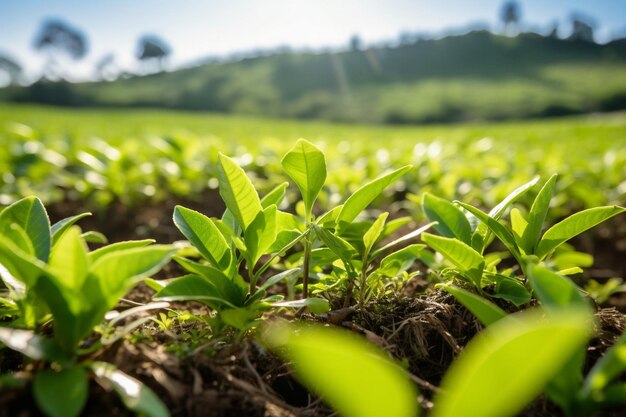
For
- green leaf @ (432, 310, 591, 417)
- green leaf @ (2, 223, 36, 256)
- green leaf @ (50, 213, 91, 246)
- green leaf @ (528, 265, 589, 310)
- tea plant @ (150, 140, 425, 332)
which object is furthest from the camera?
green leaf @ (50, 213, 91, 246)

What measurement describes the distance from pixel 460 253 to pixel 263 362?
54 centimetres

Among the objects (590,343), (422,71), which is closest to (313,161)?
(590,343)

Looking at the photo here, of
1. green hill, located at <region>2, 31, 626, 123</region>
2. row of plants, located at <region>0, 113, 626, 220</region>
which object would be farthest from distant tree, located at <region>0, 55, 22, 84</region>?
row of plants, located at <region>0, 113, 626, 220</region>

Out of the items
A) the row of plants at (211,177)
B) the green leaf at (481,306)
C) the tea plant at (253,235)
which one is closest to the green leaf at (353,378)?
the green leaf at (481,306)

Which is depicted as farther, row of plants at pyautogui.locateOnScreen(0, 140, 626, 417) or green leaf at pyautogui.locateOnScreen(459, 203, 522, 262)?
green leaf at pyautogui.locateOnScreen(459, 203, 522, 262)

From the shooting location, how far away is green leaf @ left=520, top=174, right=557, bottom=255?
1.15m

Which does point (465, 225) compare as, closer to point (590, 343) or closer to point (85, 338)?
point (590, 343)

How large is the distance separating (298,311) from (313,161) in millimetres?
431

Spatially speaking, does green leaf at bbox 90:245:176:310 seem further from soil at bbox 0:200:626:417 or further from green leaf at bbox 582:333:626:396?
green leaf at bbox 582:333:626:396

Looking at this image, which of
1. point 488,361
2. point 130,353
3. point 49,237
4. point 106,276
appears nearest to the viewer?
point 488,361

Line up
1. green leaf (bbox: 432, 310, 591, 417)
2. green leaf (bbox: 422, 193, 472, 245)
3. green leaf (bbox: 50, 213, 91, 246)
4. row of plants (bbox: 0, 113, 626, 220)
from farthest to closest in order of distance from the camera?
row of plants (bbox: 0, 113, 626, 220), green leaf (bbox: 422, 193, 472, 245), green leaf (bbox: 50, 213, 91, 246), green leaf (bbox: 432, 310, 591, 417)

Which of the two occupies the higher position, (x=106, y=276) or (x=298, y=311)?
(x=106, y=276)

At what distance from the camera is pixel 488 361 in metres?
0.56

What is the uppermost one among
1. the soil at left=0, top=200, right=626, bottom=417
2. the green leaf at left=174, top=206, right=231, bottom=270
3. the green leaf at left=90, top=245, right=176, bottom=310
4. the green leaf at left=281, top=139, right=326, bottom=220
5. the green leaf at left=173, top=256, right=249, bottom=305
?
the green leaf at left=281, top=139, right=326, bottom=220
